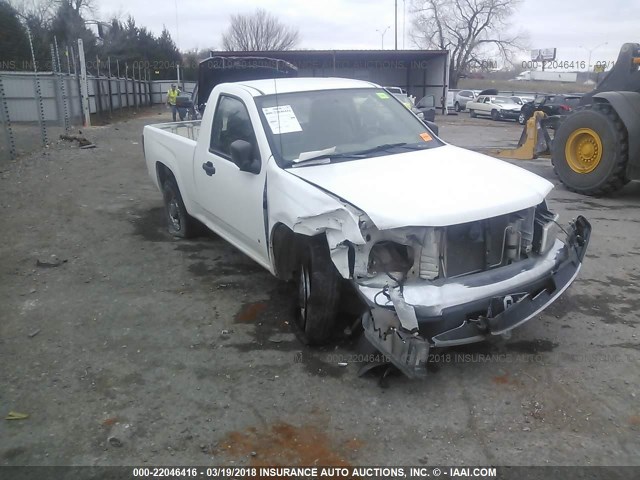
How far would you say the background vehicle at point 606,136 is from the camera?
8.03 m

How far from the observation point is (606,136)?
823cm

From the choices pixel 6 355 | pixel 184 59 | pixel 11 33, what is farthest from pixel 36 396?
pixel 184 59

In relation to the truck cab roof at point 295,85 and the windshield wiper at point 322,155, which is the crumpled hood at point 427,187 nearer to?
the windshield wiper at point 322,155

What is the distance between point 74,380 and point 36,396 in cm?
25

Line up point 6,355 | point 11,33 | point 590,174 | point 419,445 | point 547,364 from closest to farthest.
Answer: point 419,445
point 547,364
point 6,355
point 590,174
point 11,33

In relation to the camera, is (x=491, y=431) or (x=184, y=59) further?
(x=184, y=59)

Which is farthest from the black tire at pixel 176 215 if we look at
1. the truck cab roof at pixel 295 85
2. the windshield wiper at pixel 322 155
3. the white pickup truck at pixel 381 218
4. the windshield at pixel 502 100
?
the windshield at pixel 502 100

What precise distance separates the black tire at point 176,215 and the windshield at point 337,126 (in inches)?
84.3

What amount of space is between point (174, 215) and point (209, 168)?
1741 mm

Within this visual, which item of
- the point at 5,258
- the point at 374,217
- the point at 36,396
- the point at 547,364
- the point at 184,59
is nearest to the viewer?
the point at 374,217

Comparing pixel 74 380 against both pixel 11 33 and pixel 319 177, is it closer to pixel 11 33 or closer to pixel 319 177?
pixel 319 177

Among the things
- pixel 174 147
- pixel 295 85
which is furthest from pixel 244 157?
pixel 174 147

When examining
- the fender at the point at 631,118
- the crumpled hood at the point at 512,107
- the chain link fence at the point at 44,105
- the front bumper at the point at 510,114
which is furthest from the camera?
the crumpled hood at the point at 512,107

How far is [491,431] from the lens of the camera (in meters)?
3.11
